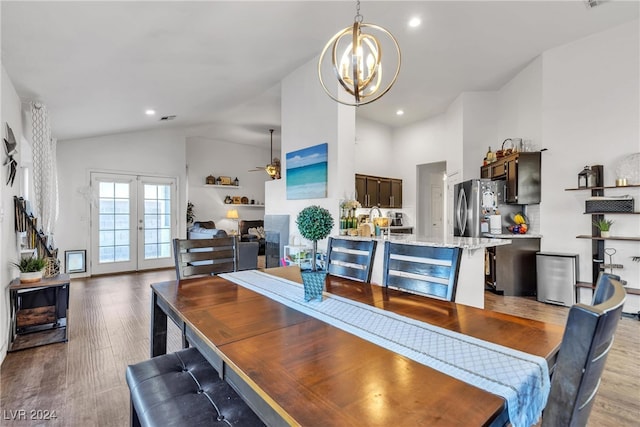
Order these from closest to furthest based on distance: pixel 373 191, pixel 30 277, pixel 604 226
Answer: pixel 30 277
pixel 604 226
pixel 373 191

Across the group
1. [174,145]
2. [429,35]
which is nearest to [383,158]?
[429,35]

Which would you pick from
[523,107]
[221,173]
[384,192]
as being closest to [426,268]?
[523,107]

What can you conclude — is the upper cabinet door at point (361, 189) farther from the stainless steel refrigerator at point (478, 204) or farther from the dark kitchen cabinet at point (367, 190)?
the stainless steel refrigerator at point (478, 204)

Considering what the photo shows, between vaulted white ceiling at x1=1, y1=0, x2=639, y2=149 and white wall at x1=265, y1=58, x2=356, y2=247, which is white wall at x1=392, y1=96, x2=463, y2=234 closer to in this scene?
vaulted white ceiling at x1=1, y1=0, x2=639, y2=149

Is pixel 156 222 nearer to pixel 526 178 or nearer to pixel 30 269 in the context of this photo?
pixel 30 269

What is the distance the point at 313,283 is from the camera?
1532 mm

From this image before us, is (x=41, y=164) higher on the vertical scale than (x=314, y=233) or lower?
higher

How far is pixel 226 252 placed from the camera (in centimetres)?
242

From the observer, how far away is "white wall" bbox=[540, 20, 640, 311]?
3826 millimetres

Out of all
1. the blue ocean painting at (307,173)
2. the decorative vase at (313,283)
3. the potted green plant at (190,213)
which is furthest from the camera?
the potted green plant at (190,213)

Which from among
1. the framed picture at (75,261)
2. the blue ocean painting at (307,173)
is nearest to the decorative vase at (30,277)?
the blue ocean painting at (307,173)

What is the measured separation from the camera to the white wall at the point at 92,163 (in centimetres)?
594

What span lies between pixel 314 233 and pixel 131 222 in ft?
21.2

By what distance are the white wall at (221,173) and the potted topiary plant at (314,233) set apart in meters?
7.73
